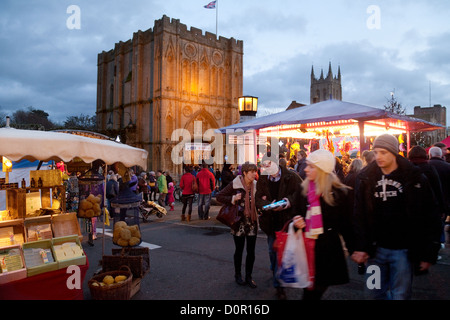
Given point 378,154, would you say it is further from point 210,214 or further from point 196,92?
point 196,92

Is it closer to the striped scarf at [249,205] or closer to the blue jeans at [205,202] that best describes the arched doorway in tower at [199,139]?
the blue jeans at [205,202]

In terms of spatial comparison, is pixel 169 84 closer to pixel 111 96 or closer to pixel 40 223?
pixel 111 96

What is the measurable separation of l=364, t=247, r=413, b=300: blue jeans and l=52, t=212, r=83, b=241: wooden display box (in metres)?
5.11

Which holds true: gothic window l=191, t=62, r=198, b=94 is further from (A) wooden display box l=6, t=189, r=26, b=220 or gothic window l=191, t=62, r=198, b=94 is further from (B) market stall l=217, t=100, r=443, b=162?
(A) wooden display box l=6, t=189, r=26, b=220

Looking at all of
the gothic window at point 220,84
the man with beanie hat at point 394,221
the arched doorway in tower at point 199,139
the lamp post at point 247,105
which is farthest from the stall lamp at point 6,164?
the gothic window at point 220,84

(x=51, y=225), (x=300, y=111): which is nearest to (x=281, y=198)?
(x=51, y=225)

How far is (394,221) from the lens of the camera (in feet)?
9.12

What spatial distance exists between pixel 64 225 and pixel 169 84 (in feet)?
95.7

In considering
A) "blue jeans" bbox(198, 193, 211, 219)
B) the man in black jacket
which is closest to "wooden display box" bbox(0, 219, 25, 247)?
the man in black jacket

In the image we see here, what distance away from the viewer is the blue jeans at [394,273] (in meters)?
2.74

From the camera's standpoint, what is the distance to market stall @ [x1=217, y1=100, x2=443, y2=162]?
811 cm

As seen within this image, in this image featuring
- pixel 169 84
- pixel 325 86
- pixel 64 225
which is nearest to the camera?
pixel 64 225

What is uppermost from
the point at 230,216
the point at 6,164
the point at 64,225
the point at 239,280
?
the point at 6,164

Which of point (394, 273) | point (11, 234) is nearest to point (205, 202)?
point (11, 234)
